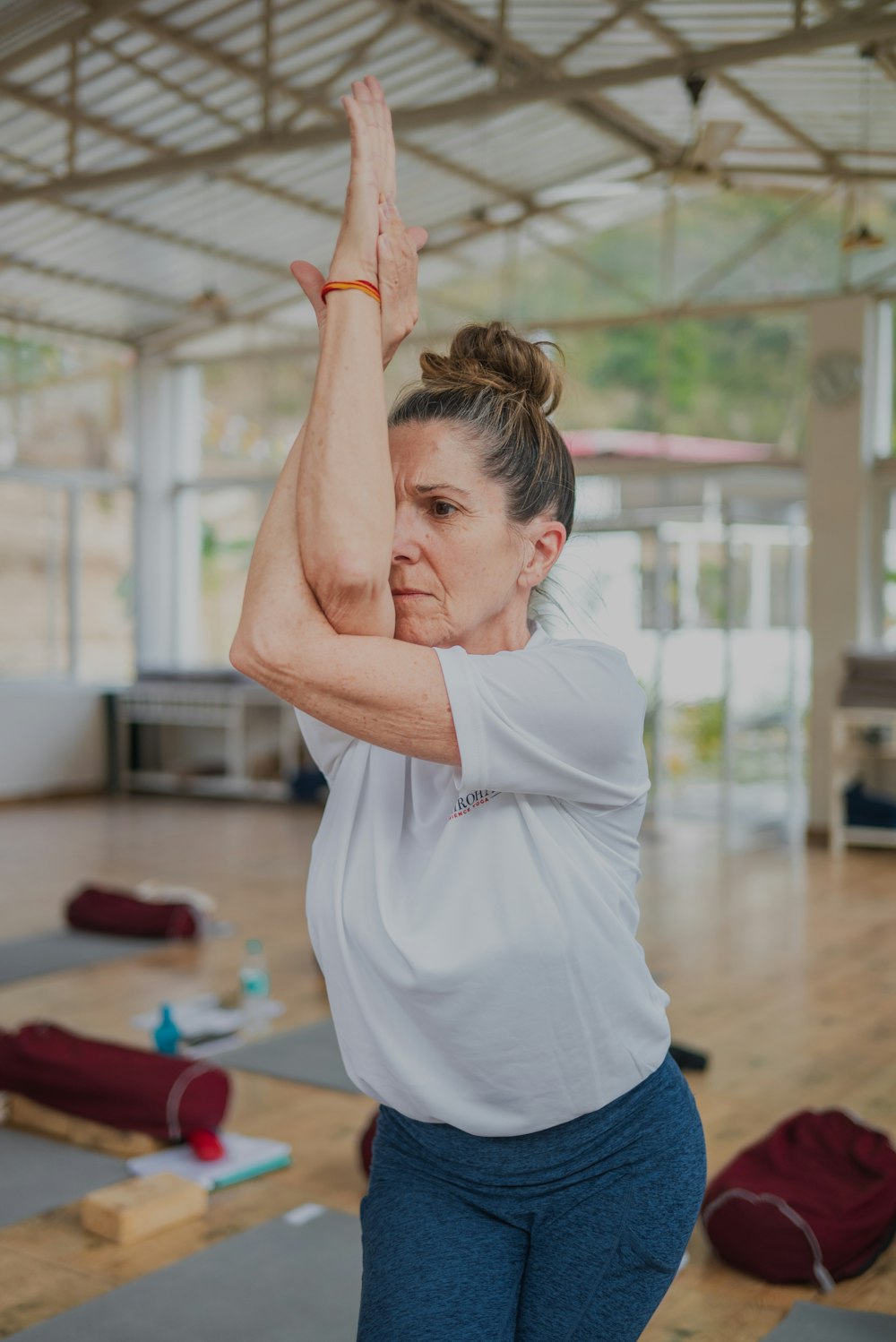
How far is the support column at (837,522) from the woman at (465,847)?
23.4 feet

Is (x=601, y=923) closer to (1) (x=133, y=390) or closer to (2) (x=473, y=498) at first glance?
(2) (x=473, y=498)

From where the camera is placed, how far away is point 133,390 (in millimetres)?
10633

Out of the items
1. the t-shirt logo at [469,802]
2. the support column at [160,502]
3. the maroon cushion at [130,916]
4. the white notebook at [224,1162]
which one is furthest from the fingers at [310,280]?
the support column at [160,502]

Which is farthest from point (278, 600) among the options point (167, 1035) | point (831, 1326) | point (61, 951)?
point (61, 951)

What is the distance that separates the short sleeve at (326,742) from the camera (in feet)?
4.49

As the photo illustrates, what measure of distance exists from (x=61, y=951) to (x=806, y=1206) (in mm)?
3353

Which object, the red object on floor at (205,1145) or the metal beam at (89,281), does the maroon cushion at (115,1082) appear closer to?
the red object on floor at (205,1145)

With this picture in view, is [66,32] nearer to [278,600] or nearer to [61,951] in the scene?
[61,951]

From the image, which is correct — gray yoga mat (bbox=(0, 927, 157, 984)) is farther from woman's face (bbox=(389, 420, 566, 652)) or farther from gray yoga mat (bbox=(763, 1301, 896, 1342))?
woman's face (bbox=(389, 420, 566, 652))

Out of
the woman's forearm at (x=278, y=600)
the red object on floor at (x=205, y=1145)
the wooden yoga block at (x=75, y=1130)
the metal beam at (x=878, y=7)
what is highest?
the metal beam at (x=878, y=7)

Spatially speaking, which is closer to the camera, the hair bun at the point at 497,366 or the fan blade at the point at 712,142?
the hair bun at the point at 497,366

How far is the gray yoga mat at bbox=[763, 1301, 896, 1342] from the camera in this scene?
2.36 meters

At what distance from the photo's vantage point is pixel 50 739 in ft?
32.6

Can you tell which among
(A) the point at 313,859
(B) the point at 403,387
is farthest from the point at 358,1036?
(B) the point at 403,387
